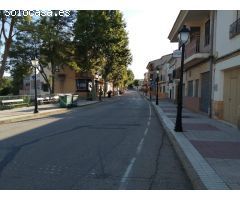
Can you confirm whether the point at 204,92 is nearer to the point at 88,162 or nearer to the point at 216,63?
the point at 216,63

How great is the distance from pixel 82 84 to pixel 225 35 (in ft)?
121

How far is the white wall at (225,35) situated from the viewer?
15.0 meters

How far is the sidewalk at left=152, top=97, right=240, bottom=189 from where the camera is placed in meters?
5.95

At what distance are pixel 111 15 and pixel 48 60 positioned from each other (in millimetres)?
11508

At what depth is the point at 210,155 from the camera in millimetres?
8352

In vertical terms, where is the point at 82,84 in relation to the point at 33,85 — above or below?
above

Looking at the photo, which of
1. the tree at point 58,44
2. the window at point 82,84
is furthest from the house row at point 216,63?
the window at point 82,84

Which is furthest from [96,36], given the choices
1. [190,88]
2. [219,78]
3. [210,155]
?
[210,155]

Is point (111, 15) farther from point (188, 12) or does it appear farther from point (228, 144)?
point (228, 144)

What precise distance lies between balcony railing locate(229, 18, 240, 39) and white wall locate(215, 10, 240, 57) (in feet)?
0.57

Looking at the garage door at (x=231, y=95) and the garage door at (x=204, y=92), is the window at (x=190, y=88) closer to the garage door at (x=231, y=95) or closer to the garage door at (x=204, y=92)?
the garage door at (x=204, y=92)

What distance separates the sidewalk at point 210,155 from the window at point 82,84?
128 feet

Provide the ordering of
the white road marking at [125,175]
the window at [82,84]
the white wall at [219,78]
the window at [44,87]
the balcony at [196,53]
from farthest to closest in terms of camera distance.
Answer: the window at [44,87] → the window at [82,84] → the balcony at [196,53] → the white wall at [219,78] → the white road marking at [125,175]

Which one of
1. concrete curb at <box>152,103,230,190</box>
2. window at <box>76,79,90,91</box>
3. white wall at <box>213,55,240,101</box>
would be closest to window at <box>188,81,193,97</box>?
white wall at <box>213,55,240,101</box>
